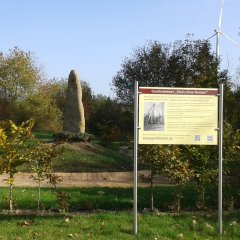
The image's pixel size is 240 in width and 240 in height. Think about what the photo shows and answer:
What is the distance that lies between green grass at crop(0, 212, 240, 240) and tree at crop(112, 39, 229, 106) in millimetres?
22075

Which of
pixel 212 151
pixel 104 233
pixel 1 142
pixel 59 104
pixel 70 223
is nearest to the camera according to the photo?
pixel 104 233

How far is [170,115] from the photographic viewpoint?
329 inches

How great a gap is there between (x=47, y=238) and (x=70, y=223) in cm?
108

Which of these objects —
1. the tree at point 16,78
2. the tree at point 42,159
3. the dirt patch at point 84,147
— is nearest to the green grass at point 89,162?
the dirt patch at point 84,147

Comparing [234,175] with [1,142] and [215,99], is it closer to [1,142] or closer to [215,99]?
[215,99]

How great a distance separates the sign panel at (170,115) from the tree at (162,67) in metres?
22.4

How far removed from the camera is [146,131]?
27.5 ft

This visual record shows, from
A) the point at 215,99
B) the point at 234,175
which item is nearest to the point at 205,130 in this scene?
the point at 215,99

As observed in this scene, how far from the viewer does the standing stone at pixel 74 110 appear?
25.6 meters

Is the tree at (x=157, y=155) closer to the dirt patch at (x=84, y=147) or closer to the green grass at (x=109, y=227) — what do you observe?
the green grass at (x=109, y=227)

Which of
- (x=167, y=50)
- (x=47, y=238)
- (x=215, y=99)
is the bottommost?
(x=47, y=238)

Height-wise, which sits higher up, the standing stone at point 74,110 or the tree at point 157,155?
the standing stone at point 74,110

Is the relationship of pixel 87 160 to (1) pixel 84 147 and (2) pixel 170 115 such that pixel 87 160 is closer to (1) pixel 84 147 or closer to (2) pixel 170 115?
(1) pixel 84 147

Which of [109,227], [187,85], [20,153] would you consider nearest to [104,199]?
[20,153]
